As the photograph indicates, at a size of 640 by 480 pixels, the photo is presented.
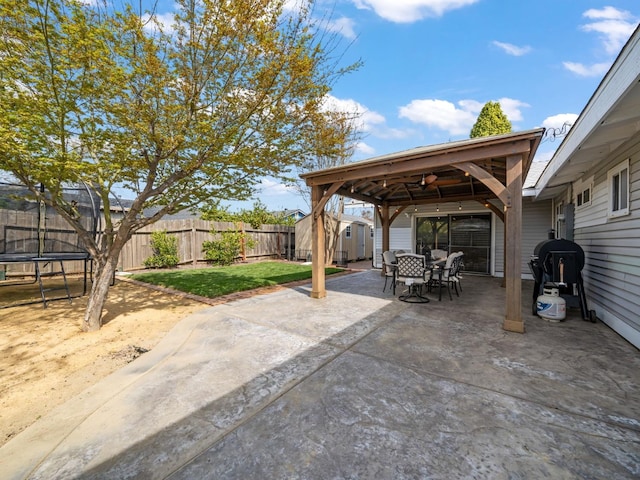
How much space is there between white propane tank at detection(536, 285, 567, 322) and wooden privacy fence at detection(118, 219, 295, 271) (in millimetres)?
10913

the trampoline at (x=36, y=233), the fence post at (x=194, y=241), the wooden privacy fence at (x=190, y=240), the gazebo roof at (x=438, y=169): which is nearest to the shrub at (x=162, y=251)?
the wooden privacy fence at (x=190, y=240)

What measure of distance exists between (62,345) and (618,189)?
25.7 ft

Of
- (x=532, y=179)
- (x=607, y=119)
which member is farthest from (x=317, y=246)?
(x=532, y=179)

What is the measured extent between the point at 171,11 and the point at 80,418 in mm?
4482

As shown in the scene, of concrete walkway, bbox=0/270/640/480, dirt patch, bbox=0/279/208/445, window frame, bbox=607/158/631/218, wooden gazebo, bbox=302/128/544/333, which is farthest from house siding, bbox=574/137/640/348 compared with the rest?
dirt patch, bbox=0/279/208/445

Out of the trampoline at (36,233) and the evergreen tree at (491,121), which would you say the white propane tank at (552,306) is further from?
the evergreen tree at (491,121)

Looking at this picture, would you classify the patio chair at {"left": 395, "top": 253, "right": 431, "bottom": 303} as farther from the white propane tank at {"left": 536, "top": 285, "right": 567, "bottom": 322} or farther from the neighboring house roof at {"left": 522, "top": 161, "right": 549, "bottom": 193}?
the neighboring house roof at {"left": 522, "top": 161, "right": 549, "bottom": 193}

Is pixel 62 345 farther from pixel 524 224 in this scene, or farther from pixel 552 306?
pixel 524 224

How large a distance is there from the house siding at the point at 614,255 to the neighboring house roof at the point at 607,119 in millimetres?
208

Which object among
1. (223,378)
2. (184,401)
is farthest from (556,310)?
(184,401)

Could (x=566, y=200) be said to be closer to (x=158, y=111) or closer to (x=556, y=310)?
(x=556, y=310)

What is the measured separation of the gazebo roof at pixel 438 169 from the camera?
394cm

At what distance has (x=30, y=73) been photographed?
122 inches

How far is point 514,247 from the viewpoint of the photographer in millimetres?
3846
